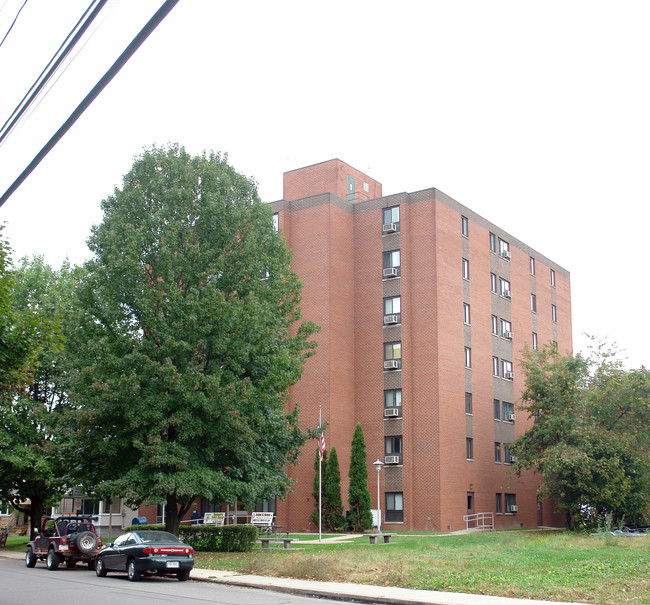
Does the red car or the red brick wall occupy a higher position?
the red brick wall

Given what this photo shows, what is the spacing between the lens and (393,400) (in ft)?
147

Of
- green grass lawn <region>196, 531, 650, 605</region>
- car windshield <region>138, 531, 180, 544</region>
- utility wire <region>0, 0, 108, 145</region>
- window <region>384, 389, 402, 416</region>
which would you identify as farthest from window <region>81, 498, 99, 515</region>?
utility wire <region>0, 0, 108, 145</region>

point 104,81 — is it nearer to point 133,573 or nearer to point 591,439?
point 133,573

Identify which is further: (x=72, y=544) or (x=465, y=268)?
(x=465, y=268)

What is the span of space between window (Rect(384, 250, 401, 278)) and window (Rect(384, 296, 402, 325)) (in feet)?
4.86

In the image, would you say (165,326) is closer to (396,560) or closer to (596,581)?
(396,560)

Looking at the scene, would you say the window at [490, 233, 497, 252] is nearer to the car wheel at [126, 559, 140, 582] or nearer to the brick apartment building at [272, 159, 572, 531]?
Answer: the brick apartment building at [272, 159, 572, 531]

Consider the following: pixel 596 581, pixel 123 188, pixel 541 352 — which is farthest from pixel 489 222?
pixel 596 581

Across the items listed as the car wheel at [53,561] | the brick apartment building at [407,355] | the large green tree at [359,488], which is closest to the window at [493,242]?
the brick apartment building at [407,355]

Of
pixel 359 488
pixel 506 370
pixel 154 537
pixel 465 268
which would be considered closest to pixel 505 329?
pixel 506 370

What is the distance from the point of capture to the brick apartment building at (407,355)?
43.2 meters

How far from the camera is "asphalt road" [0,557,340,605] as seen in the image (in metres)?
15.0

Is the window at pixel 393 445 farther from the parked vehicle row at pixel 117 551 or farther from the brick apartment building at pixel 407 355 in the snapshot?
the parked vehicle row at pixel 117 551

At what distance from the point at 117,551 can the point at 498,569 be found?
10.4m
